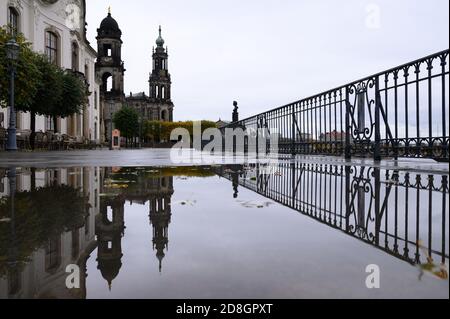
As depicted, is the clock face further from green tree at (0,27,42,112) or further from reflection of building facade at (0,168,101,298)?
reflection of building facade at (0,168,101,298)

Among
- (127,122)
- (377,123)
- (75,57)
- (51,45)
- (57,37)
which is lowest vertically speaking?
(377,123)

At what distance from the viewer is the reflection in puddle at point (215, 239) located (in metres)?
1.16

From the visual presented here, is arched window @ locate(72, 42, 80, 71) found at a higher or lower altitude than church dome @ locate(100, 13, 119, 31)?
lower

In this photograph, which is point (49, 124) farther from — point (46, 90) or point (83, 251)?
point (83, 251)

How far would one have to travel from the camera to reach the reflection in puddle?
116cm

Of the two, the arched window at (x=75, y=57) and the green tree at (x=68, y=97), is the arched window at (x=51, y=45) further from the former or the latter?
the green tree at (x=68, y=97)

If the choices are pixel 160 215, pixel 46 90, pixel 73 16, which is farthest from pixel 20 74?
pixel 73 16

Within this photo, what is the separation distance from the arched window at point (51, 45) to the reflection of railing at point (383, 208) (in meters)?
33.8

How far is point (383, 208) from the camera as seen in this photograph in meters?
2.58

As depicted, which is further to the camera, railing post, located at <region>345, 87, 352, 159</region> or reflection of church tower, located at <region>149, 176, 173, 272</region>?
railing post, located at <region>345, 87, 352, 159</region>

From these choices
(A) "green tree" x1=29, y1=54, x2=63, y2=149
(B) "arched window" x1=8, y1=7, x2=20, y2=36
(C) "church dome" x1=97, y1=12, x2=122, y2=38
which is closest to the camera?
(A) "green tree" x1=29, y1=54, x2=63, y2=149

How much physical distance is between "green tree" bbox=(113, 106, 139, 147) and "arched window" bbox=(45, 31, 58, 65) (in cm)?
3502

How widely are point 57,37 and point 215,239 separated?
3714 centimetres

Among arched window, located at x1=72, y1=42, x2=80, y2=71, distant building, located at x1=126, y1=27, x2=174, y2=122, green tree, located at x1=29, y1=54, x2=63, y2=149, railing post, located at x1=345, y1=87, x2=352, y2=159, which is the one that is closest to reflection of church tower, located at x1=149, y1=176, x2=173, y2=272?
railing post, located at x1=345, y1=87, x2=352, y2=159
